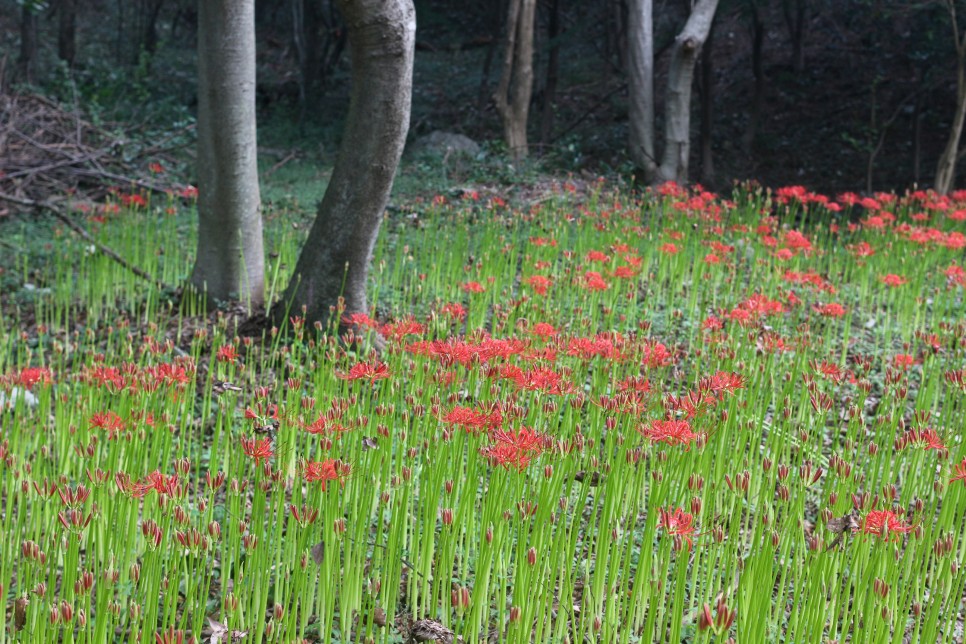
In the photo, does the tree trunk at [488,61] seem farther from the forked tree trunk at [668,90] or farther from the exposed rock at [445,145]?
the forked tree trunk at [668,90]

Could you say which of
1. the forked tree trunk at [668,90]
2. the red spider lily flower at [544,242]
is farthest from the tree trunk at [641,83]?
the red spider lily flower at [544,242]

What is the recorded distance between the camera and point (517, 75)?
12.4 meters

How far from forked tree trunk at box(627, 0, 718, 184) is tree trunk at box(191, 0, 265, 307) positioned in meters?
6.70

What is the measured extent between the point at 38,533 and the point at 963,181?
13851 mm

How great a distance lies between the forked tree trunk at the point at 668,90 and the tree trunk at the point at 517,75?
1.39 meters

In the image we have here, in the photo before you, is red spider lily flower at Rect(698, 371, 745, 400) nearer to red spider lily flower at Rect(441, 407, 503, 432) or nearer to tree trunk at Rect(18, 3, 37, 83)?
red spider lily flower at Rect(441, 407, 503, 432)

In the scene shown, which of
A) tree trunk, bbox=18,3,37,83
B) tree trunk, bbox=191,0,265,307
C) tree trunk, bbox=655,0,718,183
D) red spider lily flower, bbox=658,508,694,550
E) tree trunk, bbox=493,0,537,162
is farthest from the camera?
tree trunk, bbox=18,3,37,83

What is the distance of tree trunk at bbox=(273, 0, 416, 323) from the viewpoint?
183 inches

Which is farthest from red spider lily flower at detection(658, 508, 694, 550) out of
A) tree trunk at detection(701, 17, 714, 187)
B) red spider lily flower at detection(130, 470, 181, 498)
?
tree trunk at detection(701, 17, 714, 187)

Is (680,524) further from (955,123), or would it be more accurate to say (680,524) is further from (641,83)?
(641,83)

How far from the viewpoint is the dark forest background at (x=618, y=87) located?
1362cm

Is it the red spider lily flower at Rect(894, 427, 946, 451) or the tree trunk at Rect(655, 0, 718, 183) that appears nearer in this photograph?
the red spider lily flower at Rect(894, 427, 946, 451)

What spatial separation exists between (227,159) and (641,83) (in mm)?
7450

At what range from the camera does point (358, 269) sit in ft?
16.5
